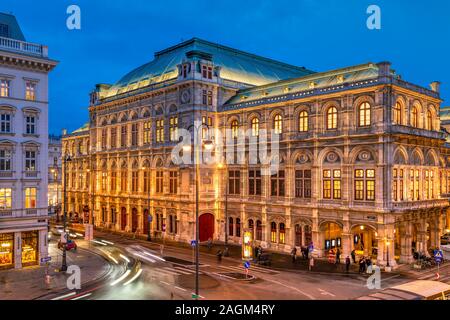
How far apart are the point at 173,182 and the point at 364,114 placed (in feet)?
89.6

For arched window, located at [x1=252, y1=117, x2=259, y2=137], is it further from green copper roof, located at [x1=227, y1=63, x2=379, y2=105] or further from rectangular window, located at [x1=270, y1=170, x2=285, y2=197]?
rectangular window, located at [x1=270, y1=170, x2=285, y2=197]

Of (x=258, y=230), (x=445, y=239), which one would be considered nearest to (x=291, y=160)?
(x=258, y=230)

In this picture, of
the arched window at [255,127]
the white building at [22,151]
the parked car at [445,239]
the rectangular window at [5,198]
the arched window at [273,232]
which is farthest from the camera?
the parked car at [445,239]

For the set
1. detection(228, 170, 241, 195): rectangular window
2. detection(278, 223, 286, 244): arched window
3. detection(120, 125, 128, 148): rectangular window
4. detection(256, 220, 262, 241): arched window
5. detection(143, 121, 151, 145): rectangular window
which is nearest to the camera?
detection(278, 223, 286, 244): arched window

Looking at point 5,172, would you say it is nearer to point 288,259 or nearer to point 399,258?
point 288,259

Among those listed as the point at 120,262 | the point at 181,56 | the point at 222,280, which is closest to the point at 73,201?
the point at 181,56

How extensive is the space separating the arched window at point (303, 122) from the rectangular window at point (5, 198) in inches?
1164

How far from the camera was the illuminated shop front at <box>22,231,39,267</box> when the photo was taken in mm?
36656

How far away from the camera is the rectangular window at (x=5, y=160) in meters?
35.8

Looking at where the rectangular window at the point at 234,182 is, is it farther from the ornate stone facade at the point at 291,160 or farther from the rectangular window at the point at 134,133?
the rectangular window at the point at 134,133

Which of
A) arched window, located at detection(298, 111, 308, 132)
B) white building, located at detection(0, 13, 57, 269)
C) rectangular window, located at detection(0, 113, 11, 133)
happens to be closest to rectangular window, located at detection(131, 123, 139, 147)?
white building, located at detection(0, 13, 57, 269)

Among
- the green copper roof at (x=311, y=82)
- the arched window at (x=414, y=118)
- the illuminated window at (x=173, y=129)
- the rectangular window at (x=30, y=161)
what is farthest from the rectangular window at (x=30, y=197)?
the arched window at (x=414, y=118)

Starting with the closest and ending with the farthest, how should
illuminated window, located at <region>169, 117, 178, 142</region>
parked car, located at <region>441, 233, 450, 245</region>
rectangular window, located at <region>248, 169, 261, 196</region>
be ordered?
rectangular window, located at <region>248, 169, 261, 196</region>
parked car, located at <region>441, 233, 450, 245</region>
illuminated window, located at <region>169, 117, 178, 142</region>

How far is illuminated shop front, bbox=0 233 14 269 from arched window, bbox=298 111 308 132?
30.4 m
